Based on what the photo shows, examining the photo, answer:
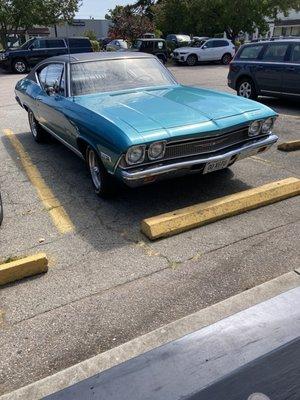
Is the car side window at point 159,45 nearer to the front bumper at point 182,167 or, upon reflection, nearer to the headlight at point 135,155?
the front bumper at point 182,167

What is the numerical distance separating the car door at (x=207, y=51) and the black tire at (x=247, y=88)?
14.5 m

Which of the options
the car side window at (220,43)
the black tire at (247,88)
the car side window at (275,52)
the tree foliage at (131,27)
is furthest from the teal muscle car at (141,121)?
the tree foliage at (131,27)

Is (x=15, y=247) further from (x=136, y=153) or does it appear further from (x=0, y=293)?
(x=136, y=153)

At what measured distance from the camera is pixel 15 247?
3869 millimetres

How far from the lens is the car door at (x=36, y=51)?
21062mm

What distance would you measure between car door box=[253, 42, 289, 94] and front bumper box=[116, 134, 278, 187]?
562cm

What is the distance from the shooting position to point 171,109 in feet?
14.5

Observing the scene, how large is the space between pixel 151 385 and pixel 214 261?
1.74 meters

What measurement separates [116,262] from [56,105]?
2.77 metres

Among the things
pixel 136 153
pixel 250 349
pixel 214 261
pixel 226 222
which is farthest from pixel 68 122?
pixel 250 349

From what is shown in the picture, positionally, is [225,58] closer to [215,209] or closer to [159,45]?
[159,45]

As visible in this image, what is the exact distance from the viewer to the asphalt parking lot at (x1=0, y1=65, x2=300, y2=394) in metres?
2.75

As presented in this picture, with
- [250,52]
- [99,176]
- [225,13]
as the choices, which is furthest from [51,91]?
[225,13]

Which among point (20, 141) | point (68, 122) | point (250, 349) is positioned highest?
point (68, 122)
